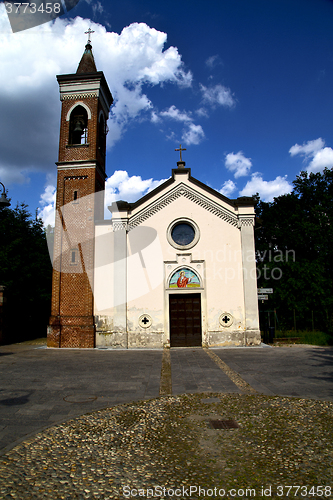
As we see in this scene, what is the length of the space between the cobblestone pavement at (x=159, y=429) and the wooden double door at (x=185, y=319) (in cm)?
572

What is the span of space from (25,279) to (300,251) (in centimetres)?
2464

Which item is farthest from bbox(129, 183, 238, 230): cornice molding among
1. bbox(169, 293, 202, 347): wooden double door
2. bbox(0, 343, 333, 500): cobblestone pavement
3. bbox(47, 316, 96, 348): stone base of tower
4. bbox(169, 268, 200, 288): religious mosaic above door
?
bbox(0, 343, 333, 500): cobblestone pavement

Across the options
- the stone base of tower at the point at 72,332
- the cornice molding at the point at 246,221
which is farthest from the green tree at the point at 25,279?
the cornice molding at the point at 246,221

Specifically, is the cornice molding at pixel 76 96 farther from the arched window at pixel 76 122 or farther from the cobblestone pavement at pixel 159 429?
the cobblestone pavement at pixel 159 429

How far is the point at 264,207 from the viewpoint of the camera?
3278 centimetres

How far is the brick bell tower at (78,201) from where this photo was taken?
15430 millimetres

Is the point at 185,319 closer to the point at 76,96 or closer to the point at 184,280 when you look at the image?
the point at 184,280

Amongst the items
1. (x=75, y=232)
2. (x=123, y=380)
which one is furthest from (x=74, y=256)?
(x=123, y=380)

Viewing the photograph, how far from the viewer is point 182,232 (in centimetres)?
1631

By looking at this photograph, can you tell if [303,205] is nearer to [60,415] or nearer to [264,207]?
[264,207]

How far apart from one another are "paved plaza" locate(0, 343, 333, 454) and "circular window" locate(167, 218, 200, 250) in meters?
5.83

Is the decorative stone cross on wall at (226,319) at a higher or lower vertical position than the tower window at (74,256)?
lower

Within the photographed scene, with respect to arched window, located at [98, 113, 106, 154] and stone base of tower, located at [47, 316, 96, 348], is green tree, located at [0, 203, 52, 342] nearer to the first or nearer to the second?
stone base of tower, located at [47, 316, 96, 348]

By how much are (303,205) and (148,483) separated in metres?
31.8
